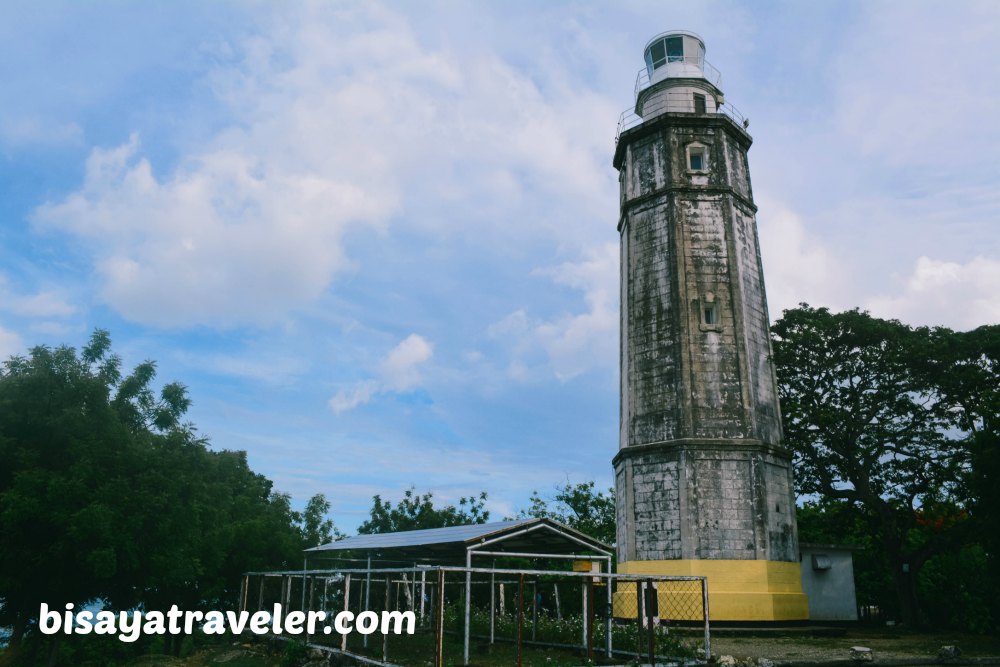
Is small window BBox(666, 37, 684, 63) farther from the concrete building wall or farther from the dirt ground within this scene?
the dirt ground

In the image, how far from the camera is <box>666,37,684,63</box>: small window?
30734 millimetres

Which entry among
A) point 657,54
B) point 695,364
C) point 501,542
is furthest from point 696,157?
point 501,542

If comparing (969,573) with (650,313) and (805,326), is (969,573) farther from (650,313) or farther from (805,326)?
(650,313)

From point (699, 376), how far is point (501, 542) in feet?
36.5

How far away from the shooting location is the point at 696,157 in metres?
27.8

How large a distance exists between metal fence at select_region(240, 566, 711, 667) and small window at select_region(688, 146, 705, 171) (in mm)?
15167

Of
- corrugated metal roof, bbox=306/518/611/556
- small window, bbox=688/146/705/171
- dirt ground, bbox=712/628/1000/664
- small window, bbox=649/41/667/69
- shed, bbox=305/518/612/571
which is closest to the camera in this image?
shed, bbox=305/518/612/571

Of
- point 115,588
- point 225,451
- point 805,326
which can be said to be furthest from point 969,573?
point 225,451

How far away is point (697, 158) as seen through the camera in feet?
91.2

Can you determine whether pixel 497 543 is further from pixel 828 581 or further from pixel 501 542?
pixel 828 581

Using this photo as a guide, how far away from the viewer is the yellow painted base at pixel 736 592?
2219 centimetres

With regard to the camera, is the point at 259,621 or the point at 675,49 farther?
the point at 675,49

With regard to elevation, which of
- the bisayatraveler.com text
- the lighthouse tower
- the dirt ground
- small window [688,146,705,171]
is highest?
small window [688,146,705,171]

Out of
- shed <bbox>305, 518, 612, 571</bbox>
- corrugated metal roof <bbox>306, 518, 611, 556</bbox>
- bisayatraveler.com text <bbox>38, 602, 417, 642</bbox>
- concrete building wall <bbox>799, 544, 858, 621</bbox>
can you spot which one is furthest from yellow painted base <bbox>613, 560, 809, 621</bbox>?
bisayatraveler.com text <bbox>38, 602, 417, 642</bbox>
